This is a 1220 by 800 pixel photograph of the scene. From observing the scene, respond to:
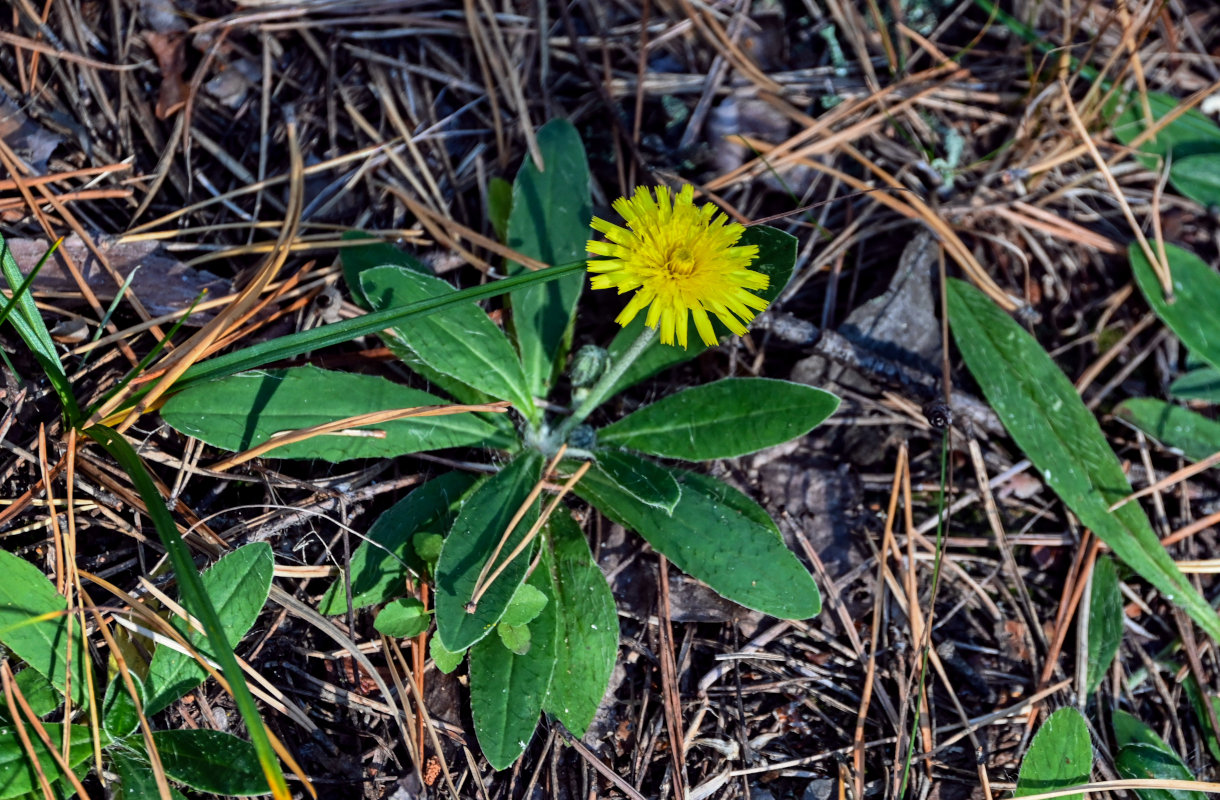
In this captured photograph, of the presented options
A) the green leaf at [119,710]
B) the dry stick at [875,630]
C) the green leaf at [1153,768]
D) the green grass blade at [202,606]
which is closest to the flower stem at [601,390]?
the dry stick at [875,630]

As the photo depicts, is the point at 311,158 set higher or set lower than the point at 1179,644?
higher

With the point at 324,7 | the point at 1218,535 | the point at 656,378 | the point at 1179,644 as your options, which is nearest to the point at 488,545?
the point at 656,378

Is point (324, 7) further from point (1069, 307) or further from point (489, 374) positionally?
point (1069, 307)

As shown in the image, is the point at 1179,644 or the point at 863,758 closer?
the point at 863,758

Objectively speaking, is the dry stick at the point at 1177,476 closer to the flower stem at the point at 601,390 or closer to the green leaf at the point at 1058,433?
the green leaf at the point at 1058,433

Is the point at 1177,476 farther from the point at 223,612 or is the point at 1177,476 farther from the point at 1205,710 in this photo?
the point at 223,612

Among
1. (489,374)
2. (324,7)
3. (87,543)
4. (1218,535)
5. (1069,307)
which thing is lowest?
(87,543)

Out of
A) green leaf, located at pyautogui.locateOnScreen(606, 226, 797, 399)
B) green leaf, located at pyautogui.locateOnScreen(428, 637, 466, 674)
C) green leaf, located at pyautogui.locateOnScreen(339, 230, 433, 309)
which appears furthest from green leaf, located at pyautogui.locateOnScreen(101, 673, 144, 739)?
green leaf, located at pyautogui.locateOnScreen(606, 226, 797, 399)
